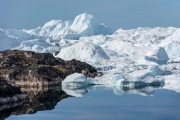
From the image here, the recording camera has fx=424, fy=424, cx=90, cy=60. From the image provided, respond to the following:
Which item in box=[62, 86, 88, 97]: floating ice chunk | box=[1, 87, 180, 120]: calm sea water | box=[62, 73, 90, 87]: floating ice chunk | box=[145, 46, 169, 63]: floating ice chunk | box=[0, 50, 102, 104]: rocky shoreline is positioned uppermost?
box=[145, 46, 169, 63]: floating ice chunk

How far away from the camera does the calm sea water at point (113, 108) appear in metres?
22.0

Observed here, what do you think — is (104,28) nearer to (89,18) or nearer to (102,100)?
(89,18)

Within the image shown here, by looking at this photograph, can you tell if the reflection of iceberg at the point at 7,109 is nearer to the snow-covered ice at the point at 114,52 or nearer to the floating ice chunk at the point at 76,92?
the floating ice chunk at the point at 76,92

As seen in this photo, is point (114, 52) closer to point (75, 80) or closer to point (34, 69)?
point (34, 69)

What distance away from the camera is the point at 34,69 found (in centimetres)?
4475

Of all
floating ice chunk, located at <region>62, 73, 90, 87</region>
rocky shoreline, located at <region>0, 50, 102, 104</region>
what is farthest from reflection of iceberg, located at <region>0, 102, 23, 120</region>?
floating ice chunk, located at <region>62, 73, 90, 87</region>

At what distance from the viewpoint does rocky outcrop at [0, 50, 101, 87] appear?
146 feet

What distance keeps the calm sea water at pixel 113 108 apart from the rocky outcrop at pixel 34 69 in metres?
12.1

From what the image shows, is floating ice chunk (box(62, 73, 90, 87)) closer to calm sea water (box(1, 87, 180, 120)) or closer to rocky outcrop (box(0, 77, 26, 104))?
calm sea water (box(1, 87, 180, 120))

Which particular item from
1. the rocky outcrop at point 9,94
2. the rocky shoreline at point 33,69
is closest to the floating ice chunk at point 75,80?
the rocky shoreline at point 33,69

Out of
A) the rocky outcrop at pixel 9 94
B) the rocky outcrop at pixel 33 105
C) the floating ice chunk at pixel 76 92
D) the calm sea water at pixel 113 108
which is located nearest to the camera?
the calm sea water at pixel 113 108

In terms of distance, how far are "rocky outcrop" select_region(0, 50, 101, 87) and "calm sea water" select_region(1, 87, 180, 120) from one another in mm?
12063

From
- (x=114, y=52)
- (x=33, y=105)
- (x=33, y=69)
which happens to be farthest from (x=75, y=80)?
(x=114, y=52)

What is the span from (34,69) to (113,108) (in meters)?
20.6
